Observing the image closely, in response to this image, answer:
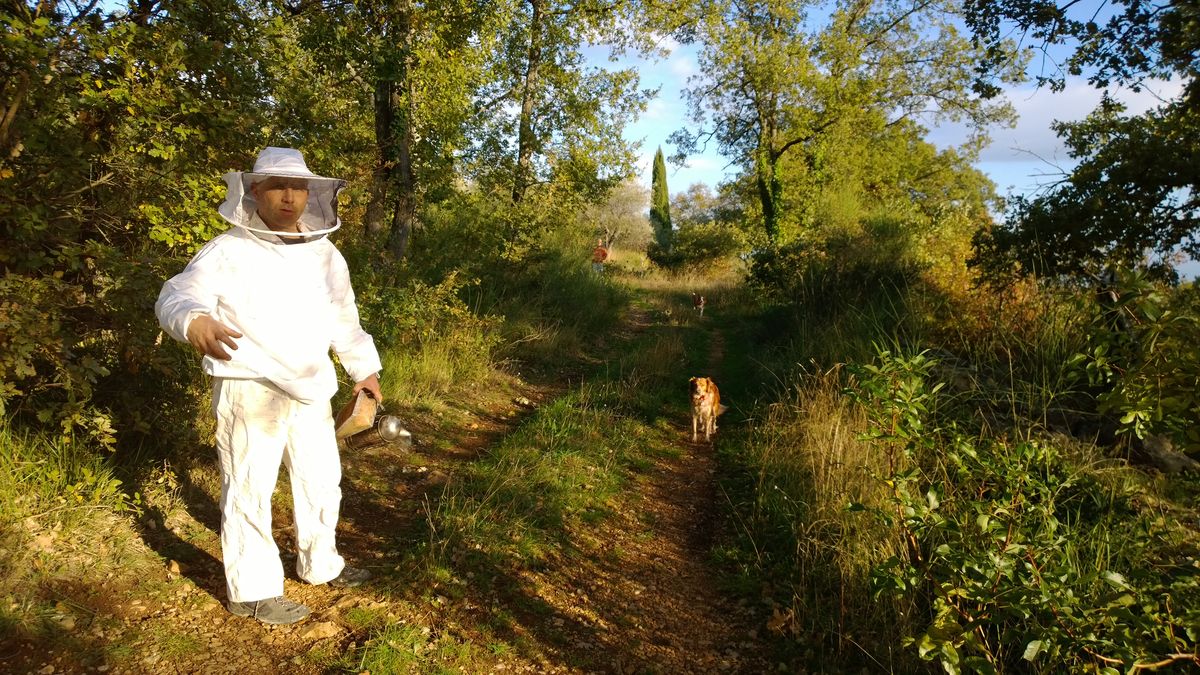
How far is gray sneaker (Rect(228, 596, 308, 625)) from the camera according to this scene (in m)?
3.35

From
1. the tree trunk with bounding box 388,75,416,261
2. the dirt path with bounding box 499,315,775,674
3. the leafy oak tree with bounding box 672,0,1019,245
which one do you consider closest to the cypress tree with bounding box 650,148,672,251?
the leafy oak tree with bounding box 672,0,1019,245

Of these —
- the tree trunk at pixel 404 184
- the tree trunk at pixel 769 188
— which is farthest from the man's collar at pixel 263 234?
the tree trunk at pixel 769 188

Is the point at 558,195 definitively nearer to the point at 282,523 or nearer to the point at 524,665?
the point at 282,523

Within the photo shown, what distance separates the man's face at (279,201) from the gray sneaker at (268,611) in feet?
5.87

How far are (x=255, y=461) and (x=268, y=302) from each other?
741 mm

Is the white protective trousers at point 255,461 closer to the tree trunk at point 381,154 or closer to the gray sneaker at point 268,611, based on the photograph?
the gray sneaker at point 268,611

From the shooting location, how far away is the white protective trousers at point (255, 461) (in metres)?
3.26

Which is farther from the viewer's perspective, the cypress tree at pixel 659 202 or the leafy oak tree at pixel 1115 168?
the cypress tree at pixel 659 202

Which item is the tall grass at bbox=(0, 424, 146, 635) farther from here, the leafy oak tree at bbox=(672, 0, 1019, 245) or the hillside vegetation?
the leafy oak tree at bbox=(672, 0, 1019, 245)

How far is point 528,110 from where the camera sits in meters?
14.7

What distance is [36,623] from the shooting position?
302 cm

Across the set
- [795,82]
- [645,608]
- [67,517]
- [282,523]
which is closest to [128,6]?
[67,517]

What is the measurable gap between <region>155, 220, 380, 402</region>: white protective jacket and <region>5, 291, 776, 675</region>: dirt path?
3.72ft

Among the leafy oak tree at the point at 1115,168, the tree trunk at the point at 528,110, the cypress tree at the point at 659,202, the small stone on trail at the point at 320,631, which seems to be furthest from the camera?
the cypress tree at the point at 659,202
